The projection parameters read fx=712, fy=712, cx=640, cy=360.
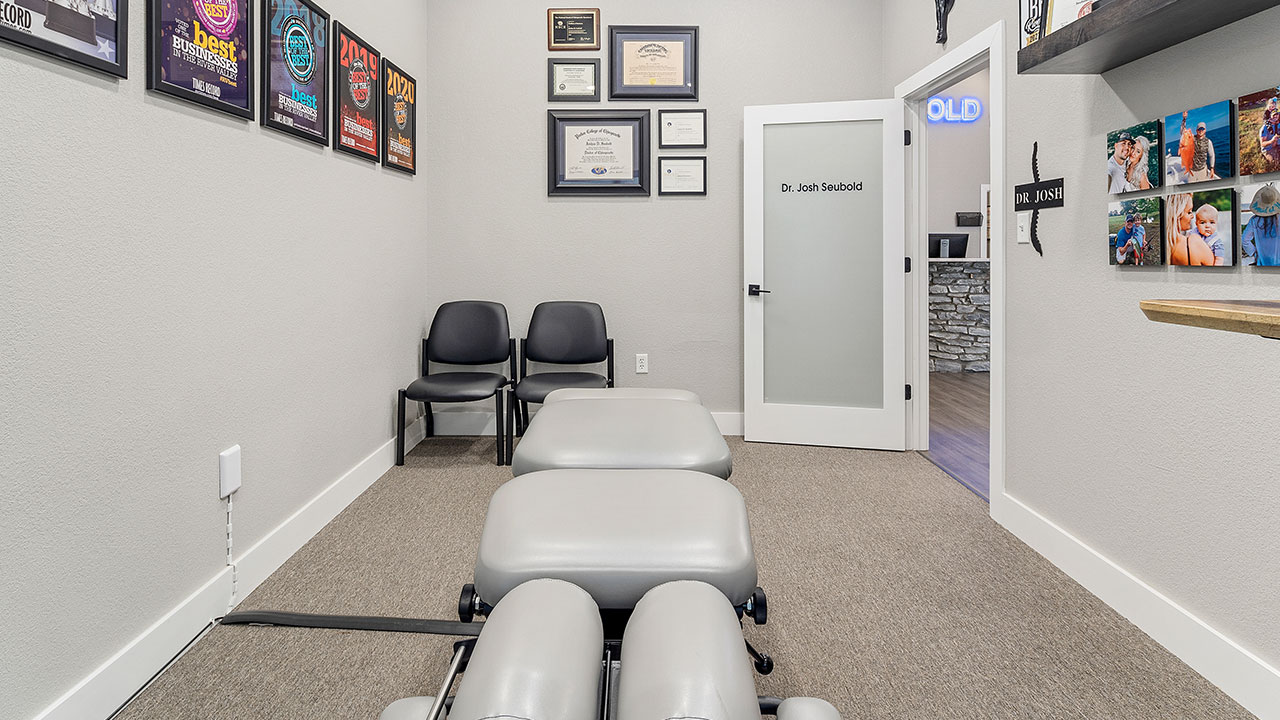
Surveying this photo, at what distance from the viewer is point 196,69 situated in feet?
6.31

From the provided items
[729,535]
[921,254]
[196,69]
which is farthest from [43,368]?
[921,254]

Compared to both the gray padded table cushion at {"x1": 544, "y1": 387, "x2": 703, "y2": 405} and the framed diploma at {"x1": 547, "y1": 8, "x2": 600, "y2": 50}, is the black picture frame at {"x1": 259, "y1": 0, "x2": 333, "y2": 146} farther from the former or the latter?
the framed diploma at {"x1": 547, "y1": 8, "x2": 600, "y2": 50}

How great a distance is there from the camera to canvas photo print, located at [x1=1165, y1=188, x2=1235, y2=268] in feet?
5.46

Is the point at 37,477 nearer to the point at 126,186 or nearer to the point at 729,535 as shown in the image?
the point at 126,186

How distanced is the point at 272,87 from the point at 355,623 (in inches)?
67.3

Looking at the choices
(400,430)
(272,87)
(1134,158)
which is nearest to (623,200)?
(400,430)

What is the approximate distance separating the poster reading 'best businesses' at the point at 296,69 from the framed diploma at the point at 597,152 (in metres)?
1.48

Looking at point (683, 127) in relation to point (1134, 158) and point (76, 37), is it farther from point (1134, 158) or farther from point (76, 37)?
point (76, 37)

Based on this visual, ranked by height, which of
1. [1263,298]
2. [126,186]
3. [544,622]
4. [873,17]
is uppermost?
[873,17]

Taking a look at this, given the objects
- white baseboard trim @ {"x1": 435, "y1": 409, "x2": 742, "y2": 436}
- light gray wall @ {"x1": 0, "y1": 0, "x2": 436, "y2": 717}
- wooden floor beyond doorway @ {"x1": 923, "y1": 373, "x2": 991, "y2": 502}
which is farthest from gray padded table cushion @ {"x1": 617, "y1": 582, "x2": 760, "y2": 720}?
white baseboard trim @ {"x1": 435, "y1": 409, "x2": 742, "y2": 436}

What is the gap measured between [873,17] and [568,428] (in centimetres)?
343

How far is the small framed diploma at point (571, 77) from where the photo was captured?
4.00 m

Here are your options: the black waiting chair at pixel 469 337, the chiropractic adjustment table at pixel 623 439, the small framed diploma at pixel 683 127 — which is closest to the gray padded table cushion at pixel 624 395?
the chiropractic adjustment table at pixel 623 439

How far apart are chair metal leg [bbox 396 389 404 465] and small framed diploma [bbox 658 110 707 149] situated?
202 cm
